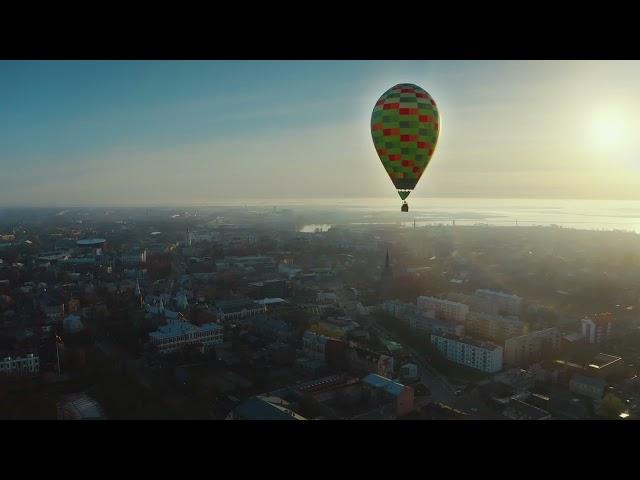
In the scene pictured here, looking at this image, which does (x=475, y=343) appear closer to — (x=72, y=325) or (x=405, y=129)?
(x=405, y=129)

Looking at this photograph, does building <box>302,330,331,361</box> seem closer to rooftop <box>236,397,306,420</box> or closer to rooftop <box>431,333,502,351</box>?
rooftop <box>431,333,502,351</box>

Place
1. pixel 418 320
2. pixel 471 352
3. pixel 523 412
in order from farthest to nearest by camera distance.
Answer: pixel 418 320, pixel 471 352, pixel 523 412

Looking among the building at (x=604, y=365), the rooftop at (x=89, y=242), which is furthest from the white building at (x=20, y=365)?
the rooftop at (x=89, y=242)

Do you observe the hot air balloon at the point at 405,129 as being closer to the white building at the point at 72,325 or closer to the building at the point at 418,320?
the building at the point at 418,320

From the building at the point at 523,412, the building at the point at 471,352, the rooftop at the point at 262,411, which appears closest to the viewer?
the rooftop at the point at 262,411

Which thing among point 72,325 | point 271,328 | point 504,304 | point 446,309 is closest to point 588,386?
point 446,309
